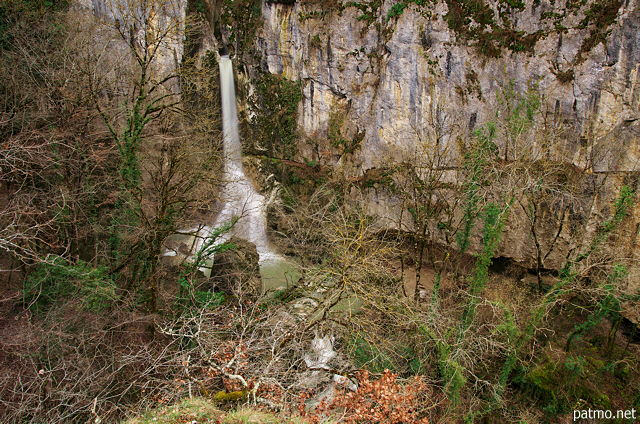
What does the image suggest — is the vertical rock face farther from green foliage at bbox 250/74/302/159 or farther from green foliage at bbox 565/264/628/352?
green foliage at bbox 565/264/628/352

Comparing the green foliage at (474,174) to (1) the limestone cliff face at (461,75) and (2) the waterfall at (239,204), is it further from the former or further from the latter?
(2) the waterfall at (239,204)

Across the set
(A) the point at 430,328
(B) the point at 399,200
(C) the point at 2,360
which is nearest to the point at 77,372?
(C) the point at 2,360

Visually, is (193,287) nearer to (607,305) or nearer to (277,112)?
(607,305)

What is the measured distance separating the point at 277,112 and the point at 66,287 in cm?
1301

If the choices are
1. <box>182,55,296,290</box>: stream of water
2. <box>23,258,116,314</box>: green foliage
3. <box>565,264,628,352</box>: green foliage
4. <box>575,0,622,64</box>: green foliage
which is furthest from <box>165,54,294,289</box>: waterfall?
<box>575,0,622,64</box>: green foliage

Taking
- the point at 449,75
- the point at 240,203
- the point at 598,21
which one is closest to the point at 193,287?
the point at 240,203

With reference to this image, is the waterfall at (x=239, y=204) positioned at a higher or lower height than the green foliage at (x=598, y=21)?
lower

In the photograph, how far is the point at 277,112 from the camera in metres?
19.3

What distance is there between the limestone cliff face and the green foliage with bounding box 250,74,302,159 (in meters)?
0.46

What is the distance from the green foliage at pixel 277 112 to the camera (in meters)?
19.0

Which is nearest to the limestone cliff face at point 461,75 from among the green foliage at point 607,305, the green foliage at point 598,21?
the green foliage at point 598,21

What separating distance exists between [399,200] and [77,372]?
1264 cm

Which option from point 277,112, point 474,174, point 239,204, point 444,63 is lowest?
point 239,204

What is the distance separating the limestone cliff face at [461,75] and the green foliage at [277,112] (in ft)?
1.51
